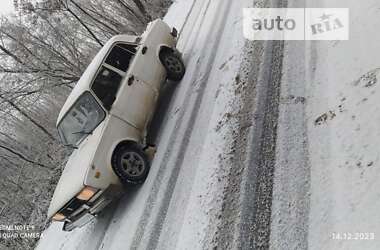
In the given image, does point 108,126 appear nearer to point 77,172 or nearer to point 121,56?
point 77,172

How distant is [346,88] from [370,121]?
742mm

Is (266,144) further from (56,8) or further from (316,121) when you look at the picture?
(56,8)

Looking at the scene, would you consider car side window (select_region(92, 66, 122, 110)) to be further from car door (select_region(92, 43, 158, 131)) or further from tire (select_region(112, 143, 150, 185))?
tire (select_region(112, 143, 150, 185))

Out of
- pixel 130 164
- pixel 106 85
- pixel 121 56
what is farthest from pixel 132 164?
pixel 121 56

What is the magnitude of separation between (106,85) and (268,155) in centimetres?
372

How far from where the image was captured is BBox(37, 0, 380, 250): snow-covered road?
3.97 meters

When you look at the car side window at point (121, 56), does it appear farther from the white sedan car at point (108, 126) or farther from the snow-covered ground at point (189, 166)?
the snow-covered ground at point (189, 166)

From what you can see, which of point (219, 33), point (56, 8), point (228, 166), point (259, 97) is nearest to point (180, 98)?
point (219, 33)

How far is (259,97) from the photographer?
5777 mm

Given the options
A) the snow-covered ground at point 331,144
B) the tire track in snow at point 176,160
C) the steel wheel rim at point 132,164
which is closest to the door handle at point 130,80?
the tire track in snow at point 176,160

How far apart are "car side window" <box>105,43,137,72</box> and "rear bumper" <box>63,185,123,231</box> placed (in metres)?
2.45

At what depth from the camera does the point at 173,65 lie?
8.41 metres

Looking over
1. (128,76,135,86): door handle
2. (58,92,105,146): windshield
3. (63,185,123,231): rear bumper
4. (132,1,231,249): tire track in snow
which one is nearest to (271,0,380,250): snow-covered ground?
(132,1,231,249): tire track in snow

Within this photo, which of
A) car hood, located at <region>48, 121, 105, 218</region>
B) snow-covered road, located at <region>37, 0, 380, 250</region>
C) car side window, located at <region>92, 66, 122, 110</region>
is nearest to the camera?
snow-covered road, located at <region>37, 0, 380, 250</region>
